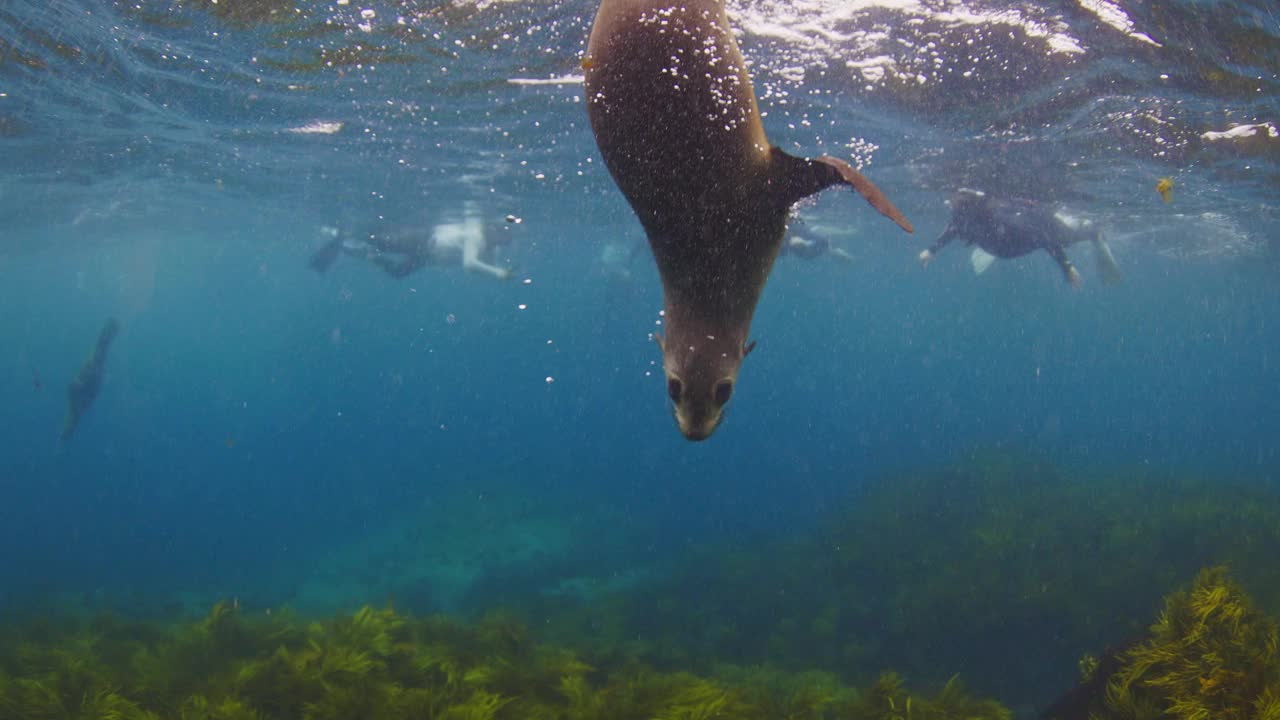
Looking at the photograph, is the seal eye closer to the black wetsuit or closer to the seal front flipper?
the seal front flipper

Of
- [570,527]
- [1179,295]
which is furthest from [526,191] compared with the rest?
[1179,295]

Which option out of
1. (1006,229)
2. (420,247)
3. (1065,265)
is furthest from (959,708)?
(420,247)

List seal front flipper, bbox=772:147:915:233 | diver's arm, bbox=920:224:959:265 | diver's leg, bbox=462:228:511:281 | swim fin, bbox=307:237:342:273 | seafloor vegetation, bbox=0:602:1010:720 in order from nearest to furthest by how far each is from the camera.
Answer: seal front flipper, bbox=772:147:915:233
seafloor vegetation, bbox=0:602:1010:720
diver's arm, bbox=920:224:959:265
swim fin, bbox=307:237:342:273
diver's leg, bbox=462:228:511:281

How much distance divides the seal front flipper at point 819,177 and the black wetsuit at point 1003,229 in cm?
1464

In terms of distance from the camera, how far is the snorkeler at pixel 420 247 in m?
24.4

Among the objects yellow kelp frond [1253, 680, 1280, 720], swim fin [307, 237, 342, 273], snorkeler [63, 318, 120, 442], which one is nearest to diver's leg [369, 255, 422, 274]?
swim fin [307, 237, 342, 273]

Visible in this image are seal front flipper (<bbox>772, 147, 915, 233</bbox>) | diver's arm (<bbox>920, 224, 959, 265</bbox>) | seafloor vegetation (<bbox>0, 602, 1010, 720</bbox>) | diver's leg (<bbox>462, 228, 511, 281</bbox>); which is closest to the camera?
seal front flipper (<bbox>772, 147, 915, 233</bbox>)

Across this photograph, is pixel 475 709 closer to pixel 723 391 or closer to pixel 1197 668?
pixel 723 391

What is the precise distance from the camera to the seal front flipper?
2.09 metres

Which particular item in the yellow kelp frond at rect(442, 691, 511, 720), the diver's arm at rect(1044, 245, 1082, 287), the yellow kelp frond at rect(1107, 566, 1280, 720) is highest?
the yellow kelp frond at rect(442, 691, 511, 720)

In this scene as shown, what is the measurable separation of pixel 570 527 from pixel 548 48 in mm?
15626

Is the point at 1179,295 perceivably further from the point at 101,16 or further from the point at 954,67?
the point at 101,16

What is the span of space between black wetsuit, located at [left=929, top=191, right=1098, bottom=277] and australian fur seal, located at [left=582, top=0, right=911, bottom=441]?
48.2 feet

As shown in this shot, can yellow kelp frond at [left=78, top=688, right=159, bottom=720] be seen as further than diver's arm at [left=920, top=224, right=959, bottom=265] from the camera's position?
No
